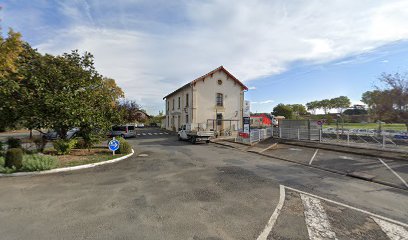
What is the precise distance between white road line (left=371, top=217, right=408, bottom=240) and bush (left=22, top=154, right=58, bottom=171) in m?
11.0

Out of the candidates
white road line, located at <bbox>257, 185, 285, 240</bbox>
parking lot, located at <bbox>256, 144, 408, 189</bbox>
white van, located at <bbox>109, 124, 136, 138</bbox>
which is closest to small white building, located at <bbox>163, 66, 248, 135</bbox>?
white van, located at <bbox>109, 124, 136, 138</bbox>

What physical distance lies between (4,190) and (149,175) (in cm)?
438

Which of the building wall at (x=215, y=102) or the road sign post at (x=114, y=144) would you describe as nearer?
the road sign post at (x=114, y=144)

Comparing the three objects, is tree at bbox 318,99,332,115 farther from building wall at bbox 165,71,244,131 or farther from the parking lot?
the parking lot

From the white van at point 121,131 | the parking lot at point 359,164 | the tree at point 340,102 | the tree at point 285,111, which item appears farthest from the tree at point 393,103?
the tree at point 340,102

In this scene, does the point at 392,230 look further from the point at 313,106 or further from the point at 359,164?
the point at 313,106

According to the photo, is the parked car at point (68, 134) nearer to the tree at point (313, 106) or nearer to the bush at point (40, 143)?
the bush at point (40, 143)

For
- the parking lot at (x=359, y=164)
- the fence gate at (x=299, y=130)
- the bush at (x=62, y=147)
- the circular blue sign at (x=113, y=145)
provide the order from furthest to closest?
the fence gate at (x=299, y=130)
the circular blue sign at (x=113, y=145)
the bush at (x=62, y=147)
the parking lot at (x=359, y=164)

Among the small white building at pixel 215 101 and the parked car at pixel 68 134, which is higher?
the small white building at pixel 215 101

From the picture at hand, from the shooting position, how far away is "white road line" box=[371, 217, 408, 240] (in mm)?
4129

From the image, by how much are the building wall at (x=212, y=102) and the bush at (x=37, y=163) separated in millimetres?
18879

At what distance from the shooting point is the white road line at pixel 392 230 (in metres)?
4.13

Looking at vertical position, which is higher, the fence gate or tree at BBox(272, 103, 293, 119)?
tree at BBox(272, 103, 293, 119)

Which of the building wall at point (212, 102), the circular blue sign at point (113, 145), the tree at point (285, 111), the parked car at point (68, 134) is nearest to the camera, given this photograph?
the circular blue sign at point (113, 145)
